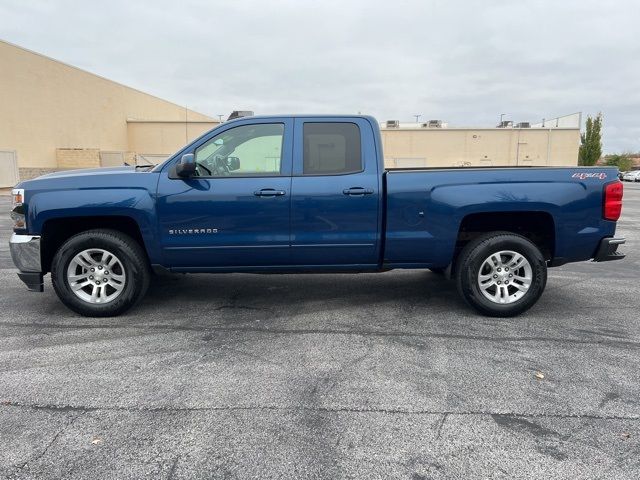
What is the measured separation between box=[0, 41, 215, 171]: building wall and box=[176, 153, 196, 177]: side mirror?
76.6ft

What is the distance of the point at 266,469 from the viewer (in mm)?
2443

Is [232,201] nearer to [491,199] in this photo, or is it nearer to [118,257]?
[118,257]

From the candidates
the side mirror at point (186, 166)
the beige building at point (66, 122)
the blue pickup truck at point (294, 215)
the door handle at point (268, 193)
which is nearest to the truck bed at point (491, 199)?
the blue pickup truck at point (294, 215)

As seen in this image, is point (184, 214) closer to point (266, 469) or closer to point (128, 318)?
point (128, 318)

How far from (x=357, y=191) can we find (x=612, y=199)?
253cm

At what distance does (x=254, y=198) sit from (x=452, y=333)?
90.3 inches

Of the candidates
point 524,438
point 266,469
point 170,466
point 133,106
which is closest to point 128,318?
point 170,466

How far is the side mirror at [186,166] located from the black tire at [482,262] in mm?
2844

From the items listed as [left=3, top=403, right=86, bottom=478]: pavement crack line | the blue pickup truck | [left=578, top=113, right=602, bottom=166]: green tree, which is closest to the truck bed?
the blue pickup truck

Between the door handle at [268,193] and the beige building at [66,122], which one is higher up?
the beige building at [66,122]

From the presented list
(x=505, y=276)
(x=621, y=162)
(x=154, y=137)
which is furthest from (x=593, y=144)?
(x=505, y=276)

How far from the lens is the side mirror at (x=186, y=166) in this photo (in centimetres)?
434

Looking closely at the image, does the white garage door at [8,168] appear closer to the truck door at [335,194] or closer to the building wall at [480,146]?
the building wall at [480,146]

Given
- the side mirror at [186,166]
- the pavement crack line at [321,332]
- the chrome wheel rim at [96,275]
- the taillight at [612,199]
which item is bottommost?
the pavement crack line at [321,332]
